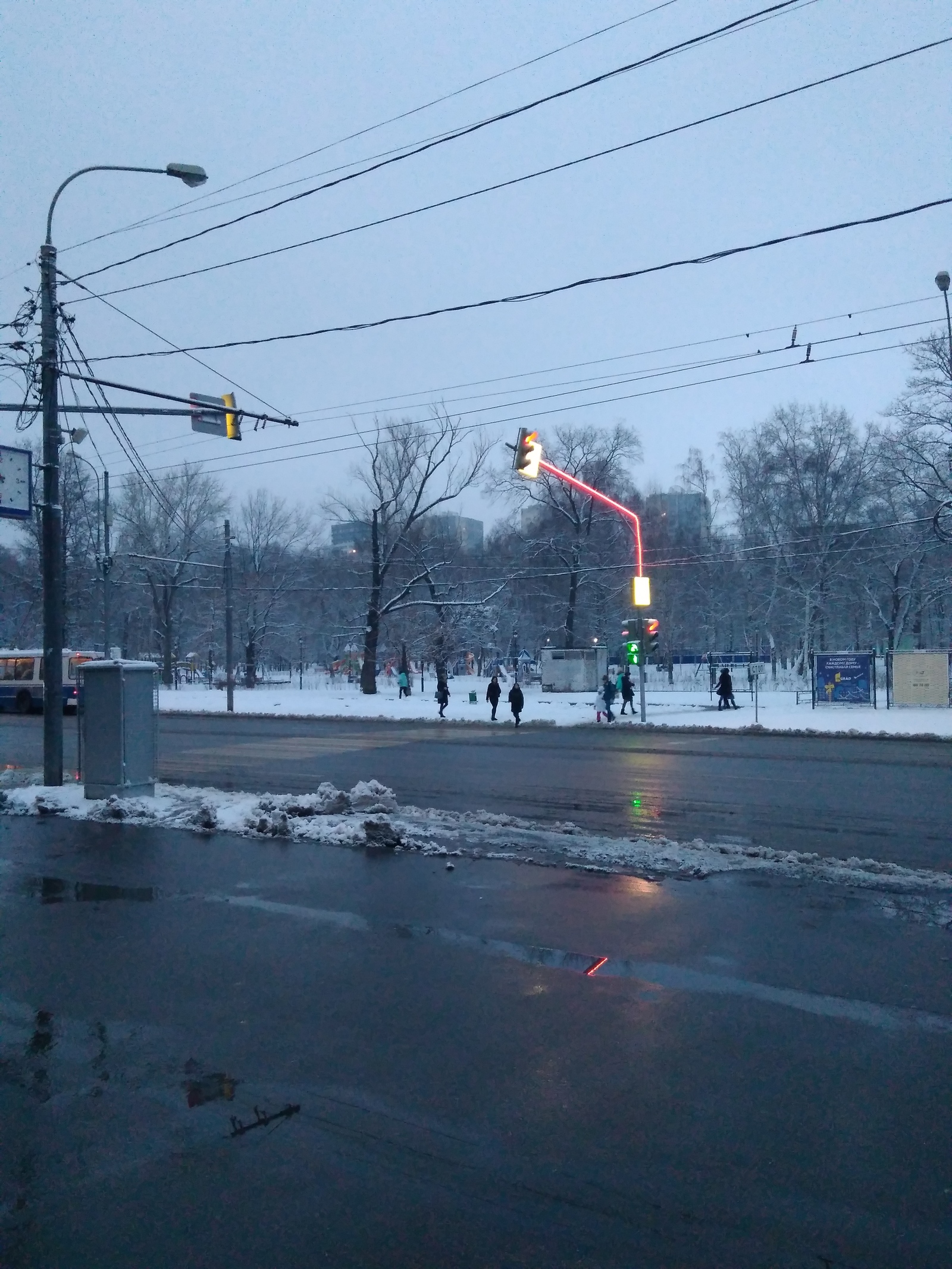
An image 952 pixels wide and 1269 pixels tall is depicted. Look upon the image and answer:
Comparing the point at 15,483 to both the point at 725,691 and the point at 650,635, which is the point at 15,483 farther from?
the point at 725,691

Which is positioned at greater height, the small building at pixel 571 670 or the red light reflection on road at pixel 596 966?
the small building at pixel 571 670

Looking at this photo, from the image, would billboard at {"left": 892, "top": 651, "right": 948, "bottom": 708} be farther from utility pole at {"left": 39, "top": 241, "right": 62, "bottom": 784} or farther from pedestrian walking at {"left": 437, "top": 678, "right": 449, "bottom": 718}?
utility pole at {"left": 39, "top": 241, "right": 62, "bottom": 784}

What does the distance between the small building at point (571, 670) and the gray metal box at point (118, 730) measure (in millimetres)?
39498

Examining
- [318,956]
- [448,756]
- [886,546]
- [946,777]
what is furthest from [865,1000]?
[886,546]

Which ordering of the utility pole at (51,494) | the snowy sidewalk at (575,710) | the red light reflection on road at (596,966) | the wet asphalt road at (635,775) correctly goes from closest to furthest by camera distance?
the red light reflection on road at (596,966) < the wet asphalt road at (635,775) < the utility pole at (51,494) < the snowy sidewalk at (575,710)

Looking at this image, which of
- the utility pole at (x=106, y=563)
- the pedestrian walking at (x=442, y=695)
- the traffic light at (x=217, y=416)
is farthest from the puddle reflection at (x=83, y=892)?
the utility pole at (x=106, y=563)

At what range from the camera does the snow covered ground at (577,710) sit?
100 ft

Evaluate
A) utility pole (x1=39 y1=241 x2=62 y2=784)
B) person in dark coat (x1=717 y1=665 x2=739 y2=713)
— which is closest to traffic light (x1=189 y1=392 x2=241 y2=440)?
utility pole (x1=39 y1=241 x2=62 y2=784)

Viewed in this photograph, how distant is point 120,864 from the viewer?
10.2 meters

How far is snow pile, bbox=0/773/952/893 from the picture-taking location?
9453 mm

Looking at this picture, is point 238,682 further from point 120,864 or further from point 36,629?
point 120,864

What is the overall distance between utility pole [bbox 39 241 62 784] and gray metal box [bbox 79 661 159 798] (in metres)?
0.78

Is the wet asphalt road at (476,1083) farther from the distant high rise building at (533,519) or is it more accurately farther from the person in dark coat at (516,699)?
the distant high rise building at (533,519)

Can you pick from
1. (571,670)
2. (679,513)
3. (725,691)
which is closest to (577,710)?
(725,691)
